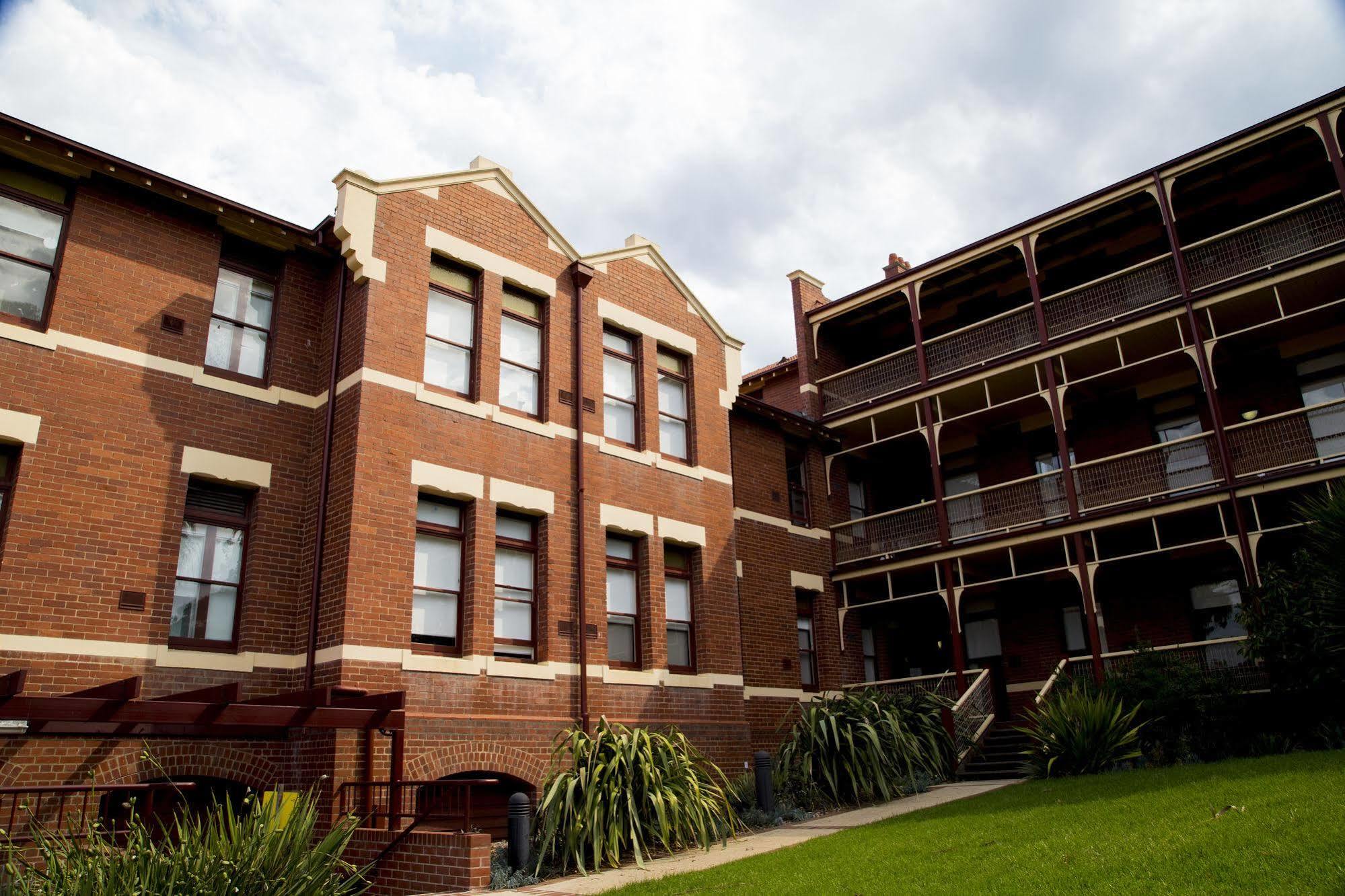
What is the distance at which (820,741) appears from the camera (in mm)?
14219

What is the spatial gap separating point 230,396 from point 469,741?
5.17 m

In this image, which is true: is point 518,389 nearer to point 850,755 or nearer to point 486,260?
point 486,260

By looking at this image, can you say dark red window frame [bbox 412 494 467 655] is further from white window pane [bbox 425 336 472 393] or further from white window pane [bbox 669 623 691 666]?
white window pane [bbox 669 623 691 666]

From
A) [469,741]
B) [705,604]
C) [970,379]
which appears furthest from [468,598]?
[970,379]

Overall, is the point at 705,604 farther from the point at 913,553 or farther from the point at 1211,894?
the point at 1211,894

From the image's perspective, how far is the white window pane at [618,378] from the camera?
1594 cm

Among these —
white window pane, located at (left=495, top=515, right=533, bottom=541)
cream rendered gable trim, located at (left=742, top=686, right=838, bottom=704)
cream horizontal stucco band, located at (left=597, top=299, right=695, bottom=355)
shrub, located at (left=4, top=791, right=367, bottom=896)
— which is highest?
cream horizontal stucco band, located at (left=597, top=299, right=695, bottom=355)

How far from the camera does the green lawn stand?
21.5 feet

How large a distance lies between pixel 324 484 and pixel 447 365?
236 cm

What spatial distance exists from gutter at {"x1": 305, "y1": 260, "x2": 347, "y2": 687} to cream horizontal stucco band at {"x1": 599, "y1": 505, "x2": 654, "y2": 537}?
4013 mm

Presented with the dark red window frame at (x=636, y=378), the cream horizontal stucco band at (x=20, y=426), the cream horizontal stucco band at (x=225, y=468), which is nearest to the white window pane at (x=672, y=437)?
the dark red window frame at (x=636, y=378)

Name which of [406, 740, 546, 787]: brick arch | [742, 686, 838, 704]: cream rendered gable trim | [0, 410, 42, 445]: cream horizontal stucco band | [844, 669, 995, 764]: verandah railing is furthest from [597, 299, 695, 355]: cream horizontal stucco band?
[0, 410, 42, 445]: cream horizontal stucco band

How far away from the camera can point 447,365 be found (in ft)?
44.8

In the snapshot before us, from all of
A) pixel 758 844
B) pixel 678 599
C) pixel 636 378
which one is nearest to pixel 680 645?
pixel 678 599
